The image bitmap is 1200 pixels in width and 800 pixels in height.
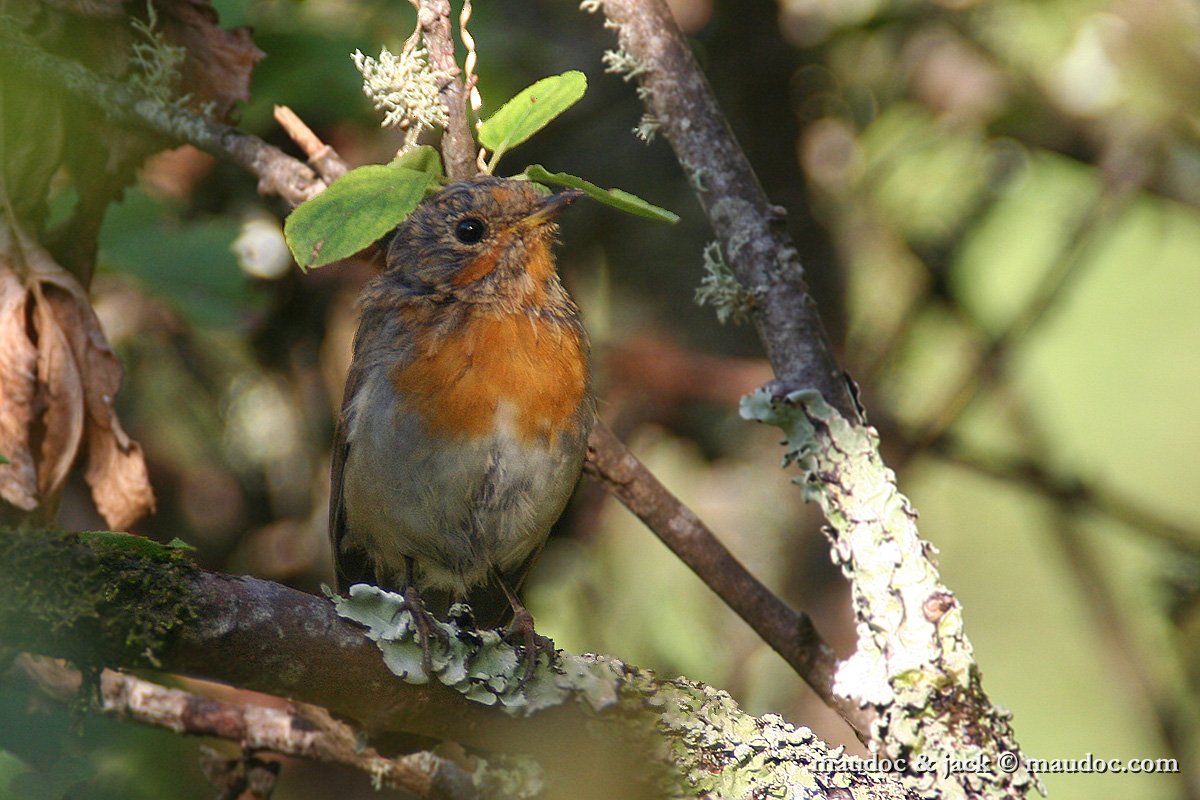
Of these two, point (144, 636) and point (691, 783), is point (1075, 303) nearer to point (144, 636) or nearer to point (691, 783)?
point (691, 783)

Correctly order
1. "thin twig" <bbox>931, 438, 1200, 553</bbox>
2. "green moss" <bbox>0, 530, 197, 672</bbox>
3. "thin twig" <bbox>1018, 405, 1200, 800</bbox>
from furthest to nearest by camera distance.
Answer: "thin twig" <bbox>931, 438, 1200, 553</bbox> → "thin twig" <bbox>1018, 405, 1200, 800</bbox> → "green moss" <bbox>0, 530, 197, 672</bbox>

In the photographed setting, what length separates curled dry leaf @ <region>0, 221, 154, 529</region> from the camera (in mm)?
2506

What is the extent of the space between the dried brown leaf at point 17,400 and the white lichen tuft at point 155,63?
539 mm

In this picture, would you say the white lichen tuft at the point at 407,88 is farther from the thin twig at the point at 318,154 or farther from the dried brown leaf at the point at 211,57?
the dried brown leaf at the point at 211,57

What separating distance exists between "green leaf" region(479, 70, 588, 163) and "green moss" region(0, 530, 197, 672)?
0.96 metres

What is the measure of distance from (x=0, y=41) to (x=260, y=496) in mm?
1986

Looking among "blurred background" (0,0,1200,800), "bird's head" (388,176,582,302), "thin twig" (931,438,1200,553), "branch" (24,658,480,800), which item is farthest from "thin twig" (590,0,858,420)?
"thin twig" (931,438,1200,553)

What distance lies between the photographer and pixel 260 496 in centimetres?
418

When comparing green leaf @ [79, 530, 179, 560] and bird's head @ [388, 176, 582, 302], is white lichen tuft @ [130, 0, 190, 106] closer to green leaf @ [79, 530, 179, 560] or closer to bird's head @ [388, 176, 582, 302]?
bird's head @ [388, 176, 582, 302]

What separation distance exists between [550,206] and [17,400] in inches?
49.0

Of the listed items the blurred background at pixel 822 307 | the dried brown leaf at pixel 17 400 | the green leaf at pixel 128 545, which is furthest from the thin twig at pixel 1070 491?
the green leaf at pixel 128 545

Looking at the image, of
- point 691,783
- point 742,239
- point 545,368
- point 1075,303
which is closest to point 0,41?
point 545,368

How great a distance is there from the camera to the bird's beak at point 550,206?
2.95 m

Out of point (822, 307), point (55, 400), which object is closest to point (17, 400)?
point (55, 400)
